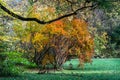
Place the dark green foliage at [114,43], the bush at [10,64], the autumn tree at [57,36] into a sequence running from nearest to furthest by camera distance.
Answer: the bush at [10,64] < the autumn tree at [57,36] < the dark green foliage at [114,43]

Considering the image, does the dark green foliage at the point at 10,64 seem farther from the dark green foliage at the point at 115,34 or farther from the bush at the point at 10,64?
the dark green foliage at the point at 115,34

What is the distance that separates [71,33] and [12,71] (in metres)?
9.04

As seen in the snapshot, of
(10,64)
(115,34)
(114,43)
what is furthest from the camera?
(114,43)

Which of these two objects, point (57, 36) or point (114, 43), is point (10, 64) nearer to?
point (57, 36)

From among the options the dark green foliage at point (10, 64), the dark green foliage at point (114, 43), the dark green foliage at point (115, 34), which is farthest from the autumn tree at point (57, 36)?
the dark green foliage at point (115, 34)

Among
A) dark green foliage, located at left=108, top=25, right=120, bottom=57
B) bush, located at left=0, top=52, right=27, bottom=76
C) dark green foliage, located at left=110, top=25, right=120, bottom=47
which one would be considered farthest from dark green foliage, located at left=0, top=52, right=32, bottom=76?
dark green foliage, located at left=110, top=25, right=120, bottom=47

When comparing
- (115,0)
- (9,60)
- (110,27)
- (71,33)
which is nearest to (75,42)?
(71,33)

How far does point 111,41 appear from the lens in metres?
65.2

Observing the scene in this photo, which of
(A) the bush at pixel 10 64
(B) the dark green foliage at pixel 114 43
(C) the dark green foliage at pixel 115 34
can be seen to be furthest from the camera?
(B) the dark green foliage at pixel 114 43

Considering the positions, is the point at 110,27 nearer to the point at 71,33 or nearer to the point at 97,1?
the point at 71,33

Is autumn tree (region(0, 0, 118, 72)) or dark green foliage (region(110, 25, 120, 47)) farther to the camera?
dark green foliage (region(110, 25, 120, 47))

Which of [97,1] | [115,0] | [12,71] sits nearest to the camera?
[97,1]

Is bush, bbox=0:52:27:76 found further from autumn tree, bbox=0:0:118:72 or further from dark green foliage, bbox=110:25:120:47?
dark green foliage, bbox=110:25:120:47

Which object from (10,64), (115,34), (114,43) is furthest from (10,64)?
(114,43)
